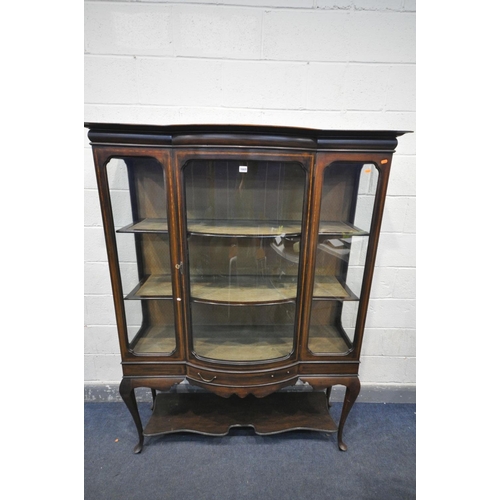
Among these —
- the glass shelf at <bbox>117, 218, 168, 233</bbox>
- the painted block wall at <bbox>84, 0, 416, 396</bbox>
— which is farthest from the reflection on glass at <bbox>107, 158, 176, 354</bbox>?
the painted block wall at <bbox>84, 0, 416, 396</bbox>

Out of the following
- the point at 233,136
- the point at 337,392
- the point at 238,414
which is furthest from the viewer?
the point at 337,392

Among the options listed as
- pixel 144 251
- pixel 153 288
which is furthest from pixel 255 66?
pixel 153 288

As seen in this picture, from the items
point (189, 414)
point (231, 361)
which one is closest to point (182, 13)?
point (231, 361)

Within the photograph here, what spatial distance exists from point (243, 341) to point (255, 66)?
1.34 m

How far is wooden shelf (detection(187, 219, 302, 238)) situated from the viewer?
1145 mm

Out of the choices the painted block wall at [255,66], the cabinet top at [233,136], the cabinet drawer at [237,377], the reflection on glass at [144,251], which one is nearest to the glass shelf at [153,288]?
the reflection on glass at [144,251]

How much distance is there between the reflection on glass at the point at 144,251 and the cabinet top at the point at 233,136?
0.14 m

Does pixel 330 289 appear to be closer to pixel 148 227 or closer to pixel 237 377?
pixel 237 377

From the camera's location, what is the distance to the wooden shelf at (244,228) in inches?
45.1

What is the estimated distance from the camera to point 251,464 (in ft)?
4.40

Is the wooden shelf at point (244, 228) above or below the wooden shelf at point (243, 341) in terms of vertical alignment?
above

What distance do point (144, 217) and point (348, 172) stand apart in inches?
36.4

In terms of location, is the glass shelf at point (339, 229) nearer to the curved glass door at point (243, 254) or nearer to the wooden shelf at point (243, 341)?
the curved glass door at point (243, 254)

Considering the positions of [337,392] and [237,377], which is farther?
[337,392]
